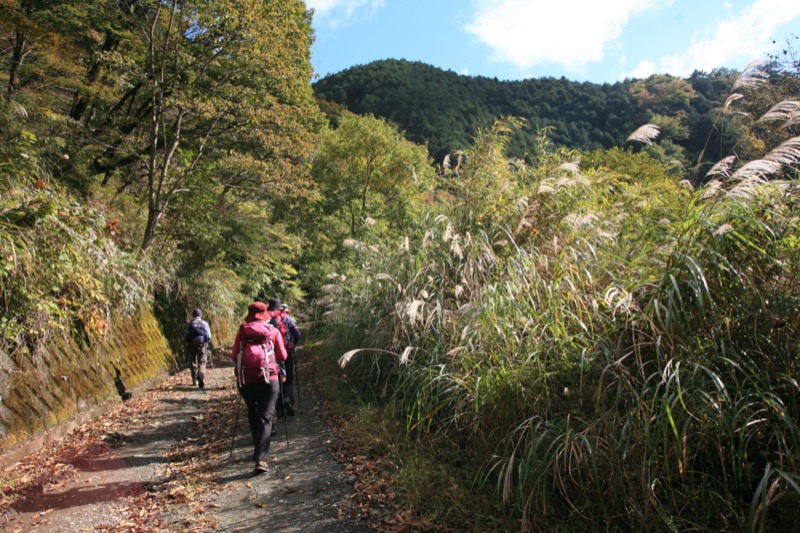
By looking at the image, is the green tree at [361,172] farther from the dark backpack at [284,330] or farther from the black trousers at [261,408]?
the black trousers at [261,408]

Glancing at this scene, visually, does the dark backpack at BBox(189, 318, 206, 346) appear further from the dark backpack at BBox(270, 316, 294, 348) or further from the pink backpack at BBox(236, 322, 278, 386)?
the pink backpack at BBox(236, 322, 278, 386)

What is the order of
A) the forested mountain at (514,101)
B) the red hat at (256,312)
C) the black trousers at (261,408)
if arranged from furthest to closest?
the forested mountain at (514,101)
the red hat at (256,312)
the black trousers at (261,408)

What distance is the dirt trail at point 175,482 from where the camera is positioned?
388cm

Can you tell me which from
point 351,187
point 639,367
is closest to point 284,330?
point 639,367

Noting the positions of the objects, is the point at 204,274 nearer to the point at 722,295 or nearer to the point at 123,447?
the point at 123,447

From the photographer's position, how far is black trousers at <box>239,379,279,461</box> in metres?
4.99

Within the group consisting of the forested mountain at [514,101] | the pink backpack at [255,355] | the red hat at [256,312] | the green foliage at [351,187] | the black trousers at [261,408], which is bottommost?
the black trousers at [261,408]

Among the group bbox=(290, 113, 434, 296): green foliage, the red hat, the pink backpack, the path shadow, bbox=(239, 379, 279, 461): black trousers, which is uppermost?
bbox=(290, 113, 434, 296): green foliage

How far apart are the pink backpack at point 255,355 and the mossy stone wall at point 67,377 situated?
2395 millimetres

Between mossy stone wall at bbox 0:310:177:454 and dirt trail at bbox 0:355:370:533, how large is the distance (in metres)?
0.33

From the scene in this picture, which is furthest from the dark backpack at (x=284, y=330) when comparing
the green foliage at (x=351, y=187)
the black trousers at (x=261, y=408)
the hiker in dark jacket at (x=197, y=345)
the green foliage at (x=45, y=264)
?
the green foliage at (x=351, y=187)

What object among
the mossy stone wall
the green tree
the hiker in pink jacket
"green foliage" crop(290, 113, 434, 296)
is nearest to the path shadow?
the mossy stone wall

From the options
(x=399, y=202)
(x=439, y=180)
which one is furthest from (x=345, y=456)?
(x=399, y=202)

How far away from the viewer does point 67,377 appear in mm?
6355
